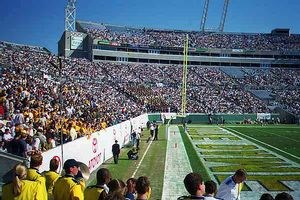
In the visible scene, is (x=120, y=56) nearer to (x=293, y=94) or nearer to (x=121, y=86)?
(x=121, y=86)

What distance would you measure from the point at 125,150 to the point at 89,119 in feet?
12.8

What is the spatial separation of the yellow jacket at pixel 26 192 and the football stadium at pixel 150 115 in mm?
16

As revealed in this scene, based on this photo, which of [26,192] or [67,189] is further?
[67,189]

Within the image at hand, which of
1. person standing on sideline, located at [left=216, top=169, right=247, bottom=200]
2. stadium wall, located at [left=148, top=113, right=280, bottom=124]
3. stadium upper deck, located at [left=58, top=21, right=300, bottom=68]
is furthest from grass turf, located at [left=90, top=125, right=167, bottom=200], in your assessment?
stadium upper deck, located at [left=58, top=21, right=300, bottom=68]

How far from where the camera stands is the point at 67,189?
235 inches

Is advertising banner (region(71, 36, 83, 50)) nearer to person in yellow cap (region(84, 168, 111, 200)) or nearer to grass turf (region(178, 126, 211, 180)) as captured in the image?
grass turf (region(178, 126, 211, 180))

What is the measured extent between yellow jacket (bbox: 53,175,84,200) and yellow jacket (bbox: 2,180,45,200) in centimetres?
57

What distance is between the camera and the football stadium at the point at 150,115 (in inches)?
275

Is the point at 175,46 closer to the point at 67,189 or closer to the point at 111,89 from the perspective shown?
the point at 111,89

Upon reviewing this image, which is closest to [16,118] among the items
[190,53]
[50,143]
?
[50,143]

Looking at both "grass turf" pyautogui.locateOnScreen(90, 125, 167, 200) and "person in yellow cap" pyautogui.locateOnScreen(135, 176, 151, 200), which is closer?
"person in yellow cap" pyautogui.locateOnScreen(135, 176, 151, 200)

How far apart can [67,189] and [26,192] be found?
81 cm

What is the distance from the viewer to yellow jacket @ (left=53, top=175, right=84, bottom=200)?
5793 mm

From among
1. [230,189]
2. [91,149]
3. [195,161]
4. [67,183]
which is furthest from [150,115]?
[67,183]
